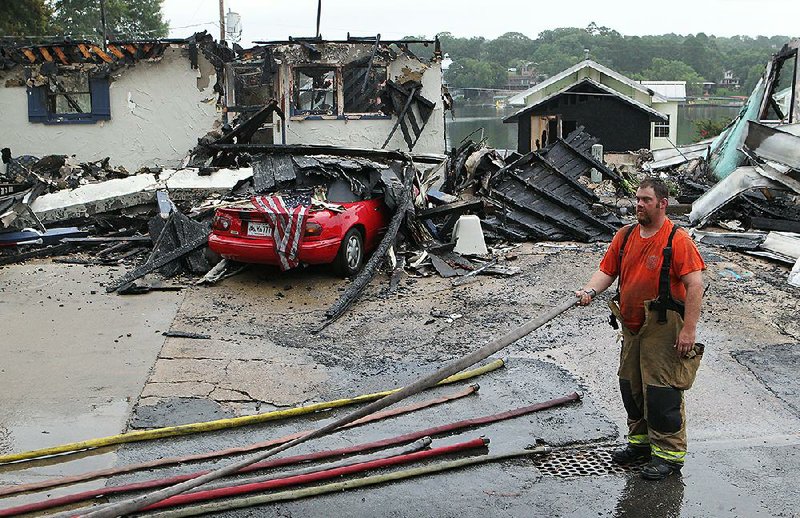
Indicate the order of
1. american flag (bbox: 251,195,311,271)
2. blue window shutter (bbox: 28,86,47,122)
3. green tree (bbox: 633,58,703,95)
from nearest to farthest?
american flag (bbox: 251,195,311,271) < blue window shutter (bbox: 28,86,47,122) < green tree (bbox: 633,58,703,95)

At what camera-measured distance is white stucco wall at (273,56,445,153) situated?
18.4 meters

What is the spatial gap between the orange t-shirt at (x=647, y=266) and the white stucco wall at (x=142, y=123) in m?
14.4

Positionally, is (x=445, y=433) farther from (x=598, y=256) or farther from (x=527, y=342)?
(x=598, y=256)

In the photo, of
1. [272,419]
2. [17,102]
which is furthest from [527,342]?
[17,102]


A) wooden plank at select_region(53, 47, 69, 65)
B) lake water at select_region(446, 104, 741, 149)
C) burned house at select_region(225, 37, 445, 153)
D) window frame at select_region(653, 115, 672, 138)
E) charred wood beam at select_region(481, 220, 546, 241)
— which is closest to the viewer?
charred wood beam at select_region(481, 220, 546, 241)

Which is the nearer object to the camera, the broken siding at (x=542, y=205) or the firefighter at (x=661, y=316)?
the firefighter at (x=661, y=316)

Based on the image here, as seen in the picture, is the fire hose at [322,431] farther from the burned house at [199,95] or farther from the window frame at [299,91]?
the window frame at [299,91]

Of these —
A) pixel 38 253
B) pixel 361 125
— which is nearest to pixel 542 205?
pixel 361 125

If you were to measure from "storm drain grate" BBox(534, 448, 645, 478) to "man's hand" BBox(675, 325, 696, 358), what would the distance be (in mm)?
840

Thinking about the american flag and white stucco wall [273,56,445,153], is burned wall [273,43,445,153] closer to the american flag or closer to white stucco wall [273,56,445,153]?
white stucco wall [273,56,445,153]

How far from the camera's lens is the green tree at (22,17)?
31.2 metres

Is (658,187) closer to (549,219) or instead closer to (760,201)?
(549,219)

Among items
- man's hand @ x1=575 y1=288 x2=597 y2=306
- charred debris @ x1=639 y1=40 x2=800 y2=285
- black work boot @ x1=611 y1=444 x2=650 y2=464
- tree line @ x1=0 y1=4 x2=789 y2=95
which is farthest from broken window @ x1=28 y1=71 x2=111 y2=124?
tree line @ x1=0 y1=4 x2=789 y2=95

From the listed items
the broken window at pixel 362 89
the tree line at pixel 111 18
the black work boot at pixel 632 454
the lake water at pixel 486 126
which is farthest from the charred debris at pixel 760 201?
the tree line at pixel 111 18
